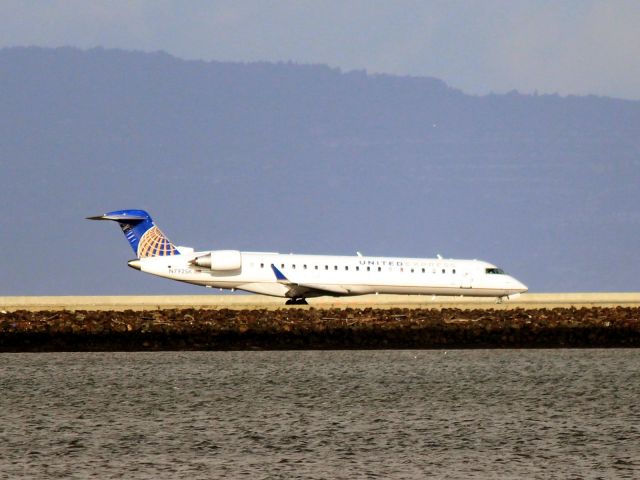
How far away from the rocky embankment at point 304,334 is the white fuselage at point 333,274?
17102mm

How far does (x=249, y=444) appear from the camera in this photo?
17000 millimetres

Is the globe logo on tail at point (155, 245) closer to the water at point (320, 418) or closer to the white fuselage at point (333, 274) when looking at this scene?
the white fuselage at point (333, 274)

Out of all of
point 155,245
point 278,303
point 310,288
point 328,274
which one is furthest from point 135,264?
point 328,274

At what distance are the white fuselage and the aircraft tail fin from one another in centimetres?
149

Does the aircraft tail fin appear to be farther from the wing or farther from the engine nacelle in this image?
the wing

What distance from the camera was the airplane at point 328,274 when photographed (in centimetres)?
5597

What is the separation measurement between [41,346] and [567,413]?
18625mm

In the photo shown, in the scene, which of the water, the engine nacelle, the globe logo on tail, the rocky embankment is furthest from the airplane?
the water

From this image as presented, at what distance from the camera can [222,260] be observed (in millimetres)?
56219

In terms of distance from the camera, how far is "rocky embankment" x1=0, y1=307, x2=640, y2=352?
114 feet

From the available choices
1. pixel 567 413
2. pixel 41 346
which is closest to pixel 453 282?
pixel 41 346

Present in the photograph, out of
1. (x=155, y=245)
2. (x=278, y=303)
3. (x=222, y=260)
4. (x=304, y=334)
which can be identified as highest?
(x=155, y=245)

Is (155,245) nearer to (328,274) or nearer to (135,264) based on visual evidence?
(135,264)

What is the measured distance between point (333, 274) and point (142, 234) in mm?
10134
